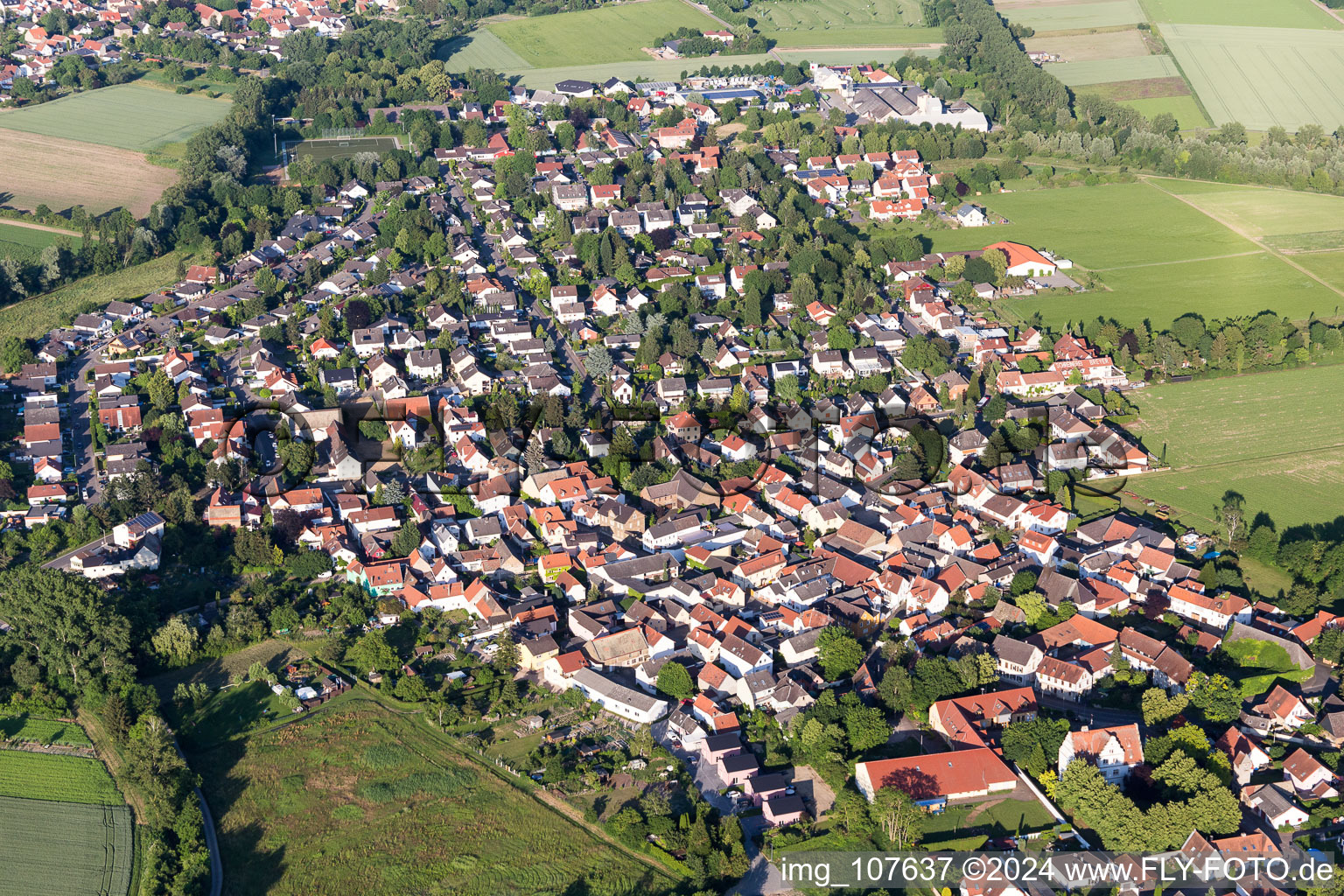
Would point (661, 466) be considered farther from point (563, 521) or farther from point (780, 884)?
point (780, 884)

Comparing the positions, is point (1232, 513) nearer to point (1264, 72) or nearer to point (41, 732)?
point (41, 732)

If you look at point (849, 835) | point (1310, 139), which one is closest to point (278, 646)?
point (849, 835)

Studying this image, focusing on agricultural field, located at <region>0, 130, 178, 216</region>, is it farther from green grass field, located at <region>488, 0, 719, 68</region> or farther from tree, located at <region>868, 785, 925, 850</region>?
tree, located at <region>868, 785, 925, 850</region>

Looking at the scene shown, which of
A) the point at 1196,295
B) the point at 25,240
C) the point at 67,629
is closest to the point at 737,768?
the point at 67,629

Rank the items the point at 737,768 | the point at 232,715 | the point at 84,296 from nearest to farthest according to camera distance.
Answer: the point at 737,768, the point at 232,715, the point at 84,296

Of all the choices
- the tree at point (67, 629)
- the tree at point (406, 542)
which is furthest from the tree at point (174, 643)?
the tree at point (406, 542)

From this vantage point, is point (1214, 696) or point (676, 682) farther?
point (676, 682)

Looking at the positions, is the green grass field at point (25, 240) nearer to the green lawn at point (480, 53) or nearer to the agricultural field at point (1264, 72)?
the green lawn at point (480, 53)
